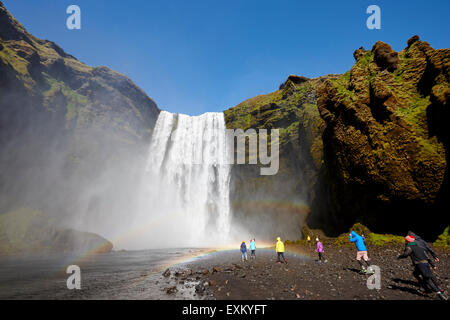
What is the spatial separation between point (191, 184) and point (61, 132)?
1325 inches

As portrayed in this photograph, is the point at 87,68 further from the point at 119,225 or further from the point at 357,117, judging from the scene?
the point at 357,117

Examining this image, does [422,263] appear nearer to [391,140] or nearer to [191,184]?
[391,140]

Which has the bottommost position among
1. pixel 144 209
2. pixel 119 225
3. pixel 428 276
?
pixel 119 225

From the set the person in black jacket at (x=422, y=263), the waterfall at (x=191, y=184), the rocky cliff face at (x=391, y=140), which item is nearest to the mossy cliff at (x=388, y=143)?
the rocky cliff face at (x=391, y=140)

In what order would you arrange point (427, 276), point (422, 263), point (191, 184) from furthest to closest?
point (191, 184), point (422, 263), point (427, 276)

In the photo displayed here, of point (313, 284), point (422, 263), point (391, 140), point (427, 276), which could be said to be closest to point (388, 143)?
point (391, 140)

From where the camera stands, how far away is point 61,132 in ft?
178

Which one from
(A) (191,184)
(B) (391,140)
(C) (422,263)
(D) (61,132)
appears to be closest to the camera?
(C) (422,263)

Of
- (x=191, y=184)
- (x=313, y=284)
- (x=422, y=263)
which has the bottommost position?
(x=313, y=284)

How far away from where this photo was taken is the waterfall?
49750mm

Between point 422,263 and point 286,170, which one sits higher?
point 286,170

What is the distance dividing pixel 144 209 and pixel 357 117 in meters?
51.4
